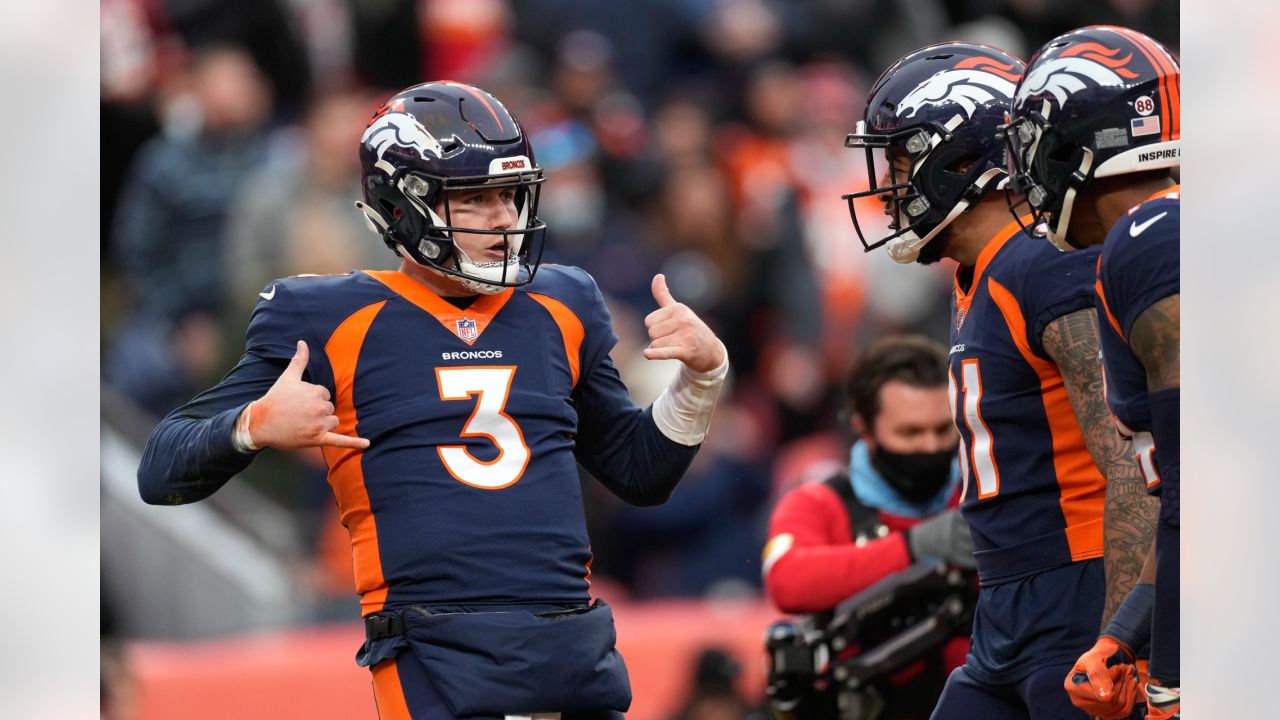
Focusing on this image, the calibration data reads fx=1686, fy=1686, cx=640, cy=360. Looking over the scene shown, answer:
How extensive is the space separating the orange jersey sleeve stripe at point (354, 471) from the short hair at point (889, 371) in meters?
2.18

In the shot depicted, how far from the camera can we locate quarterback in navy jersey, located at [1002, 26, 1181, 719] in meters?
2.91

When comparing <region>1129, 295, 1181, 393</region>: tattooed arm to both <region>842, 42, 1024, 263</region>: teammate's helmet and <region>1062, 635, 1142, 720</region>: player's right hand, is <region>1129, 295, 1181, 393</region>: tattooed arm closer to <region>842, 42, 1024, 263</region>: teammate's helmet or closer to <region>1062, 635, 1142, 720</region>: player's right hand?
<region>1062, 635, 1142, 720</region>: player's right hand

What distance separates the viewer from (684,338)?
3.60 metres

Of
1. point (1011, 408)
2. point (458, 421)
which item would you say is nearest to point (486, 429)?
point (458, 421)

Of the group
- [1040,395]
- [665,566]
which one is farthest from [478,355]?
[665,566]

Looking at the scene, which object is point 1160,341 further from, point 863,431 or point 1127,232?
point 863,431

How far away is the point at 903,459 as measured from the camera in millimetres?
5281

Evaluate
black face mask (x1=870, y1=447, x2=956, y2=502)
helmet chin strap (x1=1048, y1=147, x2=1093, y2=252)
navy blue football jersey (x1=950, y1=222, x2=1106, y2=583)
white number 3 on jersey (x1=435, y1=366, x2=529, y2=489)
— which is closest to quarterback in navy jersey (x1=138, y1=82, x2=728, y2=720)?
white number 3 on jersey (x1=435, y1=366, x2=529, y2=489)

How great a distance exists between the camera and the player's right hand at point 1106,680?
3174mm

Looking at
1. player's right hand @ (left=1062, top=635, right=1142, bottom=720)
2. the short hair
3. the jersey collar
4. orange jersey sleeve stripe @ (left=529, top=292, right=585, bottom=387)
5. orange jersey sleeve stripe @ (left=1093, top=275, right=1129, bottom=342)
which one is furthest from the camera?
the short hair

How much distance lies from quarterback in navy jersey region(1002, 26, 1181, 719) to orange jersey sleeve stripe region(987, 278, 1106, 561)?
0.28 metres

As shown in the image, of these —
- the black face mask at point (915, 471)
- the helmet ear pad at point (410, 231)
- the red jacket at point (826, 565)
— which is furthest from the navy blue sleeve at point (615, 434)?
the black face mask at point (915, 471)
